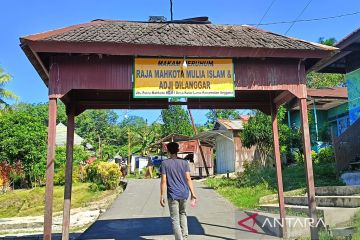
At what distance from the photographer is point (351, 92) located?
16500 mm

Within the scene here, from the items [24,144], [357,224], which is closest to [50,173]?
[357,224]

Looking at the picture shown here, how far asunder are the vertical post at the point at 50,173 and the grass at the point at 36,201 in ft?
45.0

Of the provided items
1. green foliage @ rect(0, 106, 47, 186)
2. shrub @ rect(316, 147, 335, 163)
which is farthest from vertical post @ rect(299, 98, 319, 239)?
green foliage @ rect(0, 106, 47, 186)

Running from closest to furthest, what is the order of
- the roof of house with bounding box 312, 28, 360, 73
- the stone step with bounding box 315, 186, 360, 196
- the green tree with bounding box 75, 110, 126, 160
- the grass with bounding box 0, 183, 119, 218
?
the stone step with bounding box 315, 186, 360, 196
the roof of house with bounding box 312, 28, 360, 73
the grass with bounding box 0, 183, 119, 218
the green tree with bounding box 75, 110, 126, 160

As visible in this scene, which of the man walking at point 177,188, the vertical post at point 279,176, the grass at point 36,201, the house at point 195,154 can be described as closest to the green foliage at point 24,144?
the grass at point 36,201

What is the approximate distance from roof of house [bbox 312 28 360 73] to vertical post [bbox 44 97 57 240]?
9.21 m

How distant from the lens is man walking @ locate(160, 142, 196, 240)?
7.03 metres

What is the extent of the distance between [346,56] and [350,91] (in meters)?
1.51

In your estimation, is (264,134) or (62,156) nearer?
(264,134)

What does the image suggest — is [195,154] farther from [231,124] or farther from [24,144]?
[24,144]

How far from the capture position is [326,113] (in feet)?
87.9

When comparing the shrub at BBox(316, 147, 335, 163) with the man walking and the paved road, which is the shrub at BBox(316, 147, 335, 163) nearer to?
the paved road

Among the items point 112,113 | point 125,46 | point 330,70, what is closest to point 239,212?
point 125,46

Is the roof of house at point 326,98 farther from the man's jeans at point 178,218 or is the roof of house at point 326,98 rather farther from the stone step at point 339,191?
the man's jeans at point 178,218
